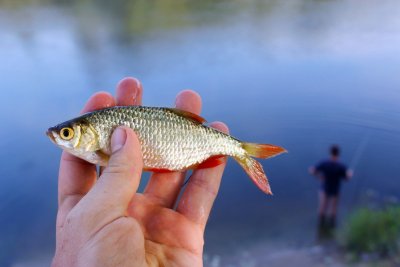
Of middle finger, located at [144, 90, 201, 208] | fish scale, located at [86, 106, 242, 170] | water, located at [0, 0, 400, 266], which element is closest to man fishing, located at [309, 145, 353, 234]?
water, located at [0, 0, 400, 266]

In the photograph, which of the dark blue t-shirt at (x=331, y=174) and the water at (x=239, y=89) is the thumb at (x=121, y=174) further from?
the dark blue t-shirt at (x=331, y=174)

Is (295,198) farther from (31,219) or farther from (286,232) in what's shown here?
(31,219)

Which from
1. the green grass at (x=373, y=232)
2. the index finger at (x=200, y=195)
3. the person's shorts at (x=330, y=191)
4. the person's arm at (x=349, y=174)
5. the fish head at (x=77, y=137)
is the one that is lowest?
the green grass at (x=373, y=232)

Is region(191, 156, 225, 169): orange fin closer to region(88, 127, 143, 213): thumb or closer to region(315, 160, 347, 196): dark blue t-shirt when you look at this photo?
region(88, 127, 143, 213): thumb

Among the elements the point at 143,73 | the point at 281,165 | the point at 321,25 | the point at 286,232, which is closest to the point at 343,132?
the point at 281,165

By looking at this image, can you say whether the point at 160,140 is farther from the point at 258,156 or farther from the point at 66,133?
the point at 258,156

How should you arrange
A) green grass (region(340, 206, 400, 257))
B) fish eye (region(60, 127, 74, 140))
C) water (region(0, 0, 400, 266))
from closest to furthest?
fish eye (region(60, 127, 74, 140)) < green grass (region(340, 206, 400, 257)) < water (region(0, 0, 400, 266))

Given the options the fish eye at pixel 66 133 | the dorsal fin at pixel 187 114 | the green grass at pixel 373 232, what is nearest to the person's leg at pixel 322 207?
the green grass at pixel 373 232
